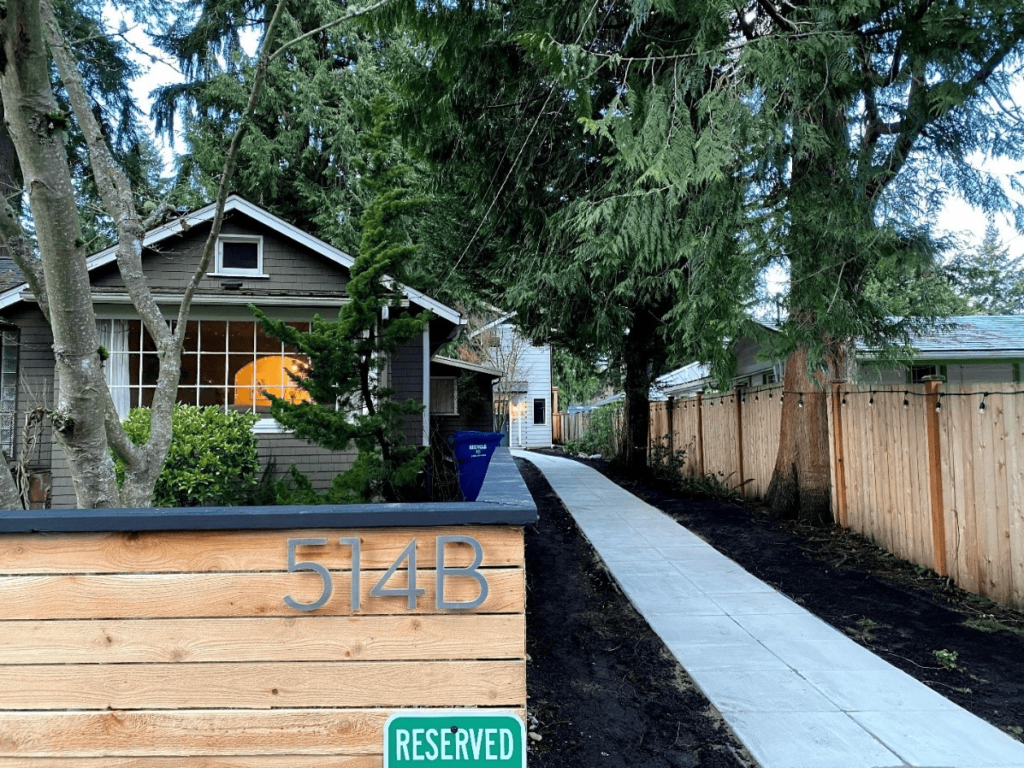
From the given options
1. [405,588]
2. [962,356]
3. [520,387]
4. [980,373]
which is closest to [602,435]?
[520,387]

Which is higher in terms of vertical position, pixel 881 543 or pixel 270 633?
pixel 270 633

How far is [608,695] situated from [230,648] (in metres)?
2.42

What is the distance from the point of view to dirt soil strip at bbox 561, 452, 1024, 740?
4.06m

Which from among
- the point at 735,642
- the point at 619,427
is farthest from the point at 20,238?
the point at 619,427

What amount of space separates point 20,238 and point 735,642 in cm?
503

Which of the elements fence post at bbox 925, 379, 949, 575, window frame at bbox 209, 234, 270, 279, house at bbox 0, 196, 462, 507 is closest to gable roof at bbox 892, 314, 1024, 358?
fence post at bbox 925, 379, 949, 575

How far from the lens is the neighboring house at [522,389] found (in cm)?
2811

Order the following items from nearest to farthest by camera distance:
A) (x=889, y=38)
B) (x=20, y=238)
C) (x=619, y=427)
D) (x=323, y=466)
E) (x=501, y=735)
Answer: (x=501, y=735)
(x=20, y=238)
(x=889, y=38)
(x=323, y=466)
(x=619, y=427)

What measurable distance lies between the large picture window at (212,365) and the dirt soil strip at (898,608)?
6220 millimetres

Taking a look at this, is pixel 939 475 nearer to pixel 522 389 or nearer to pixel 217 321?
pixel 217 321

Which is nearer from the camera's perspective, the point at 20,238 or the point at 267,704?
the point at 267,704

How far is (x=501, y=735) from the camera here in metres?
2.24

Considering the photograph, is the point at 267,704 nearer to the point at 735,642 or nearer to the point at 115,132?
the point at 735,642

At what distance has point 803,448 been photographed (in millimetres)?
9094
